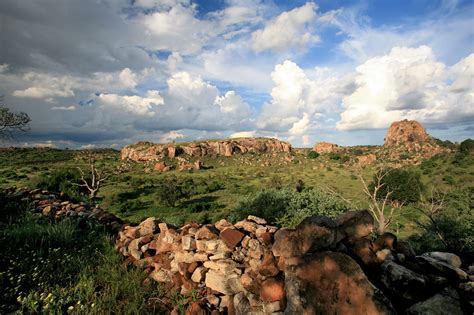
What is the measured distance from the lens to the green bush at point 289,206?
1429 centimetres

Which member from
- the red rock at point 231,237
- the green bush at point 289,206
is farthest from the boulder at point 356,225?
the green bush at point 289,206

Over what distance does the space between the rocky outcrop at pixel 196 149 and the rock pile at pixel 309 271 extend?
92.6 meters

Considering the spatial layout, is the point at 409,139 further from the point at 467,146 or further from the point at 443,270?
the point at 443,270

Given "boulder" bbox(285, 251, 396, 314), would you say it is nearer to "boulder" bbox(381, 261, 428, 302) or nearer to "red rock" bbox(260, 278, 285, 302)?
"red rock" bbox(260, 278, 285, 302)

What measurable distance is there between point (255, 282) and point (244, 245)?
0.85 meters

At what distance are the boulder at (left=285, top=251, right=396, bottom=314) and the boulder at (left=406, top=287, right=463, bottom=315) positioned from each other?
40 cm

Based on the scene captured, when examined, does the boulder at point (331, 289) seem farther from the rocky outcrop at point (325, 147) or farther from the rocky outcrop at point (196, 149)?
the rocky outcrop at point (325, 147)

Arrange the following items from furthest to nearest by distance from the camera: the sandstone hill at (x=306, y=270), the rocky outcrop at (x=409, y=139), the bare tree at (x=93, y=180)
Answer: the rocky outcrop at (x=409, y=139), the bare tree at (x=93, y=180), the sandstone hill at (x=306, y=270)

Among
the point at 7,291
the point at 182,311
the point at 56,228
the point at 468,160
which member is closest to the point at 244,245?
the point at 182,311

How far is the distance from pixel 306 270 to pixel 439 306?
149 cm

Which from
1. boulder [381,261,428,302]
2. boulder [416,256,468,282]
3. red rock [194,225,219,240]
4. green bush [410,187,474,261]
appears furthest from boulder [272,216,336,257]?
green bush [410,187,474,261]

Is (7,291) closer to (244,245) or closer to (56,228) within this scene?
(56,228)

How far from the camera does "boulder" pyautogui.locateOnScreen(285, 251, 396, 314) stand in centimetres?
323

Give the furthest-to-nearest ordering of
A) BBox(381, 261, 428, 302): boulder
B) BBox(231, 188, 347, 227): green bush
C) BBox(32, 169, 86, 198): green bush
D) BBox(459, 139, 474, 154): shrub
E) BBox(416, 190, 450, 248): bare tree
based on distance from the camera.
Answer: BBox(459, 139, 474, 154): shrub < BBox(32, 169, 86, 198): green bush < BBox(231, 188, 347, 227): green bush < BBox(416, 190, 450, 248): bare tree < BBox(381, 261, 428, 302): boulder
